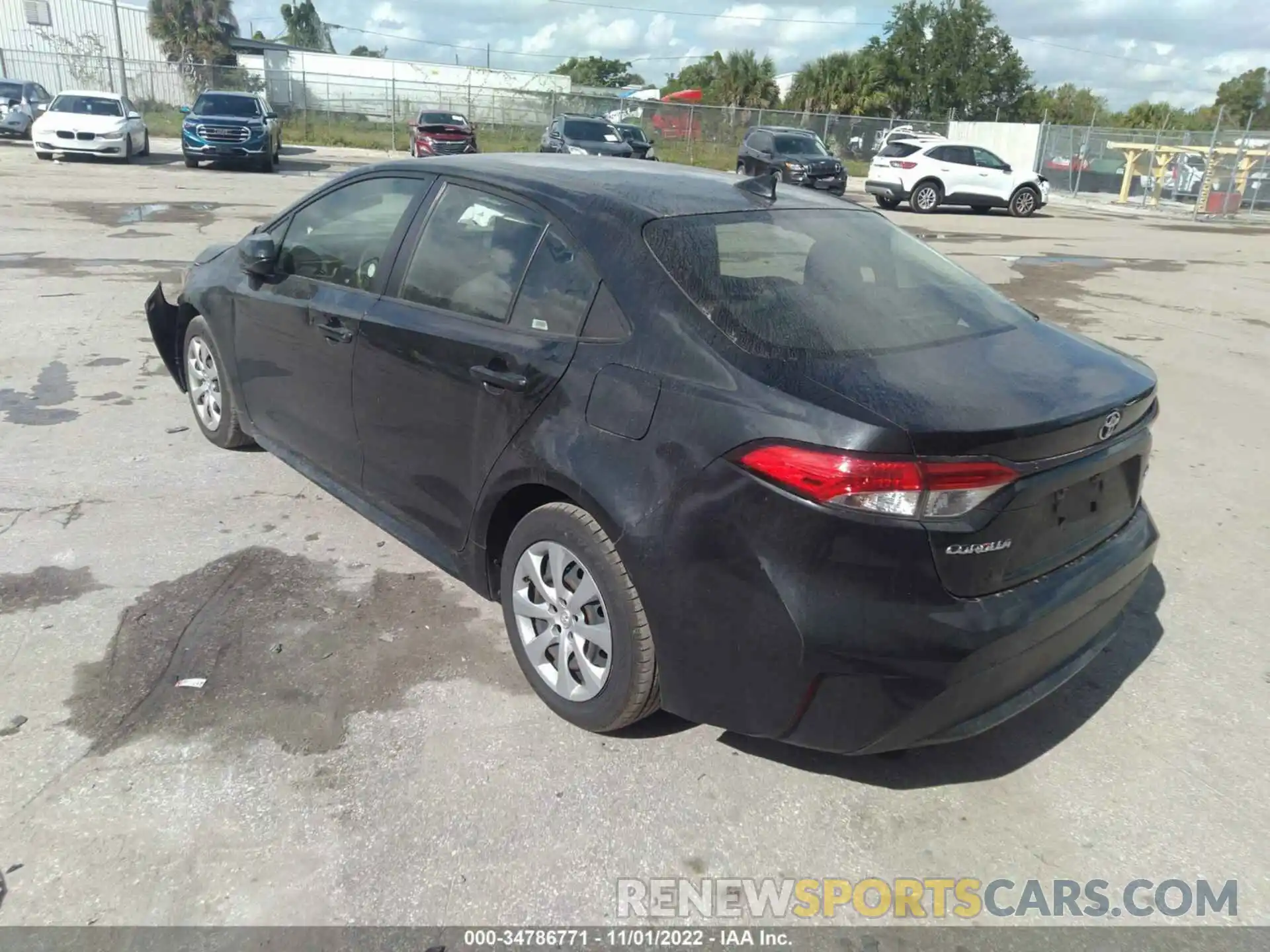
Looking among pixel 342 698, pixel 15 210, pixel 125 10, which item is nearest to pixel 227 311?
pixel 342 698

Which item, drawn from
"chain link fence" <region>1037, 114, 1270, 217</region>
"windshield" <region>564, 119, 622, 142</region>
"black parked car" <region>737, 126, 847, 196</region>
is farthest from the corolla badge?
"chain link fence" <region>1037, 114, 1270, 217</region>

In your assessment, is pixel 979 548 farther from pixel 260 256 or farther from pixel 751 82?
pixel 751 82

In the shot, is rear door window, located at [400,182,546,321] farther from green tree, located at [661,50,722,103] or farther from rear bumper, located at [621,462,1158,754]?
green tree, located at [661,50,722,103]

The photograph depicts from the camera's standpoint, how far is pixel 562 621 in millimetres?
2975

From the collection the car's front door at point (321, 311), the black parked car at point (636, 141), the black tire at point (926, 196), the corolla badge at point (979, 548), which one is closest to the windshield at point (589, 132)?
the black parked car at point (636, 141)

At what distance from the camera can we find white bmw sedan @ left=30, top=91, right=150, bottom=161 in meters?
21.6

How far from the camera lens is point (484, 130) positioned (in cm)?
4009

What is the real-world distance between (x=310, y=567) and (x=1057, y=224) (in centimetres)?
2229

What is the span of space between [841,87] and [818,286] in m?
53.0

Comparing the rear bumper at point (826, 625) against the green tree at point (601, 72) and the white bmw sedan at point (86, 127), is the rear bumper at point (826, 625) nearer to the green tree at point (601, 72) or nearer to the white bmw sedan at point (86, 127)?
the white bmw sedan at point (86, 127)

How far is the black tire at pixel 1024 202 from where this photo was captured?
77.6ft

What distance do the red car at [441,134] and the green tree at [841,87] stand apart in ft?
93.7

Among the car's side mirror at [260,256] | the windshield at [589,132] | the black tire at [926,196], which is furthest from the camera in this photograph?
the windshield at [589,132]

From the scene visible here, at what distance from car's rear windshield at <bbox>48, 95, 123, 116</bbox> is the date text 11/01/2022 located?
2515cm
